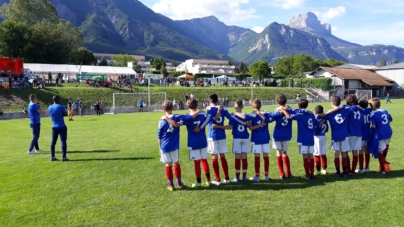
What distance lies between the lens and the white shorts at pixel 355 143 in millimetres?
7345

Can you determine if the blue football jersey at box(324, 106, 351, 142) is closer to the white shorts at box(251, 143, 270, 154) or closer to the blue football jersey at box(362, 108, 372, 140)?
the blue football jersey at box(362, 108, 372, 140)

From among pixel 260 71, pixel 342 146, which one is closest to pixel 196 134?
pixel 342 146

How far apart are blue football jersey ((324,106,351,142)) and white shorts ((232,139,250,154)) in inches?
82.1

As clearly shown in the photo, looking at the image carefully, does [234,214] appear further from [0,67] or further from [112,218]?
[0,67]

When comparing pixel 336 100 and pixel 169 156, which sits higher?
pixel 336 100

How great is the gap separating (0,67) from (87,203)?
41902mm

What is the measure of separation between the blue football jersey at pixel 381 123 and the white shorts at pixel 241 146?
338 centimetres

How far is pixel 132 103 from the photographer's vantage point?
3975 centimetres

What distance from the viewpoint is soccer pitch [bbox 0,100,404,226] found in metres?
4.98

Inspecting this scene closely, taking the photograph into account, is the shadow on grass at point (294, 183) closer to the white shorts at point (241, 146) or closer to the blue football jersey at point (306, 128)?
the white shorts at point (241, 146)

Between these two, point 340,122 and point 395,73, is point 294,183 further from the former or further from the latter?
point 395,73

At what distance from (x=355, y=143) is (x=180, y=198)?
15.0 ft

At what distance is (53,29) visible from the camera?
5931 cm

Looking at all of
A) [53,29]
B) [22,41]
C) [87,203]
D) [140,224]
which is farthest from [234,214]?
[53,29]
